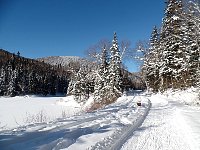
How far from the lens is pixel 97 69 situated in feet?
146

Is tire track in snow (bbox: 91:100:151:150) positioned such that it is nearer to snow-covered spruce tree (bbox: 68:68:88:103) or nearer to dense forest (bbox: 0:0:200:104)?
dense forest (bbox: 0:0:200:104)

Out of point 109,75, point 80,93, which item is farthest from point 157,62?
point 80,93

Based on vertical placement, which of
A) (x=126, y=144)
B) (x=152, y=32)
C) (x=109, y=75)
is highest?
(x=152, y=32)

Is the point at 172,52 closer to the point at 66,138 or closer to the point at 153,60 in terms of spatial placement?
the point at 153,60

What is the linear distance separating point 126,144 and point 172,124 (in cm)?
448

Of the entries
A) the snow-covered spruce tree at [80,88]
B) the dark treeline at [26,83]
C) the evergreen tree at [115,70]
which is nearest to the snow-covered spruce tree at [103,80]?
→ the evergreen tree at [115,70]

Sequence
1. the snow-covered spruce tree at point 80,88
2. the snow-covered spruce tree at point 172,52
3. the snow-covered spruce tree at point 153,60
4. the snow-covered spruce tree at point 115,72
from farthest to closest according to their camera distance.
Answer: the snow-covered spruce tree at point 80,88 → the snow-covered spruce tree at point 153,60 → the snow-covered spruce tree at point 115,72 → the snow-covered spruce tree at point 172,52

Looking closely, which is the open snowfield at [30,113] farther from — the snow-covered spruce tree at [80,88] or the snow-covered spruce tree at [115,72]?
the snow-covered spruce tree at [115,72]

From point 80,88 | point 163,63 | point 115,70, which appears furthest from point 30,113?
point 80,88

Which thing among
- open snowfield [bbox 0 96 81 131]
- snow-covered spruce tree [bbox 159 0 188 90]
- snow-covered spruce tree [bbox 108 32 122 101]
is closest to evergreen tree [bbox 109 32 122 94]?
snow-covered spruce tree [bbox 108 32 122 101]

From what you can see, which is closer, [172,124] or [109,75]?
[172,124]

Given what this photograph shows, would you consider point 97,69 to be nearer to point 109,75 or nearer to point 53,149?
point 109,75

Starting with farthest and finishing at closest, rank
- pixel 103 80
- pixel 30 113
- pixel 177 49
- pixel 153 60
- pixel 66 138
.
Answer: pixel 153 60, pixel 103 80, pixel 177 49, pixel 30 113, pixel 66 138

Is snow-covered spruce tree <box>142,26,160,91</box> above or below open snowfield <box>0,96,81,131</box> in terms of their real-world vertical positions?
above
